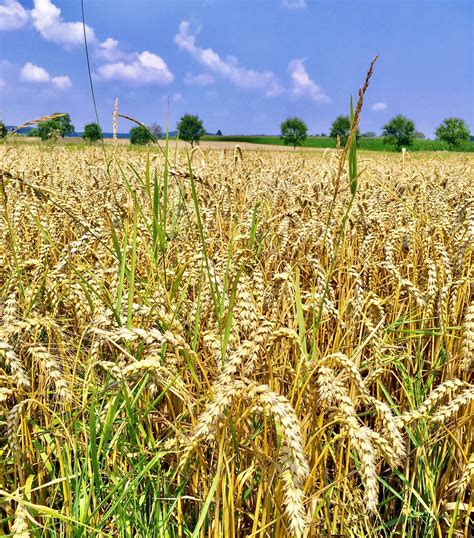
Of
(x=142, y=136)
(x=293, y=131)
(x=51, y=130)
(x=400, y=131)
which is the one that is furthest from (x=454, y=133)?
(x=51, y=130)

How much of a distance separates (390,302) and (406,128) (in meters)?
75.6

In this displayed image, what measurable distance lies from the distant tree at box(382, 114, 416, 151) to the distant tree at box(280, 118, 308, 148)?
11.7 metres

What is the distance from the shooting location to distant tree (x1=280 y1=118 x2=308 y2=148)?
240 feet

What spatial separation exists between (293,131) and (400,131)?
599 inches

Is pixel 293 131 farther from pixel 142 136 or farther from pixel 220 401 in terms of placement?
pixel 220 401

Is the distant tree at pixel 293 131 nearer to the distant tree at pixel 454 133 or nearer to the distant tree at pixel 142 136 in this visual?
the distant tree at pixel 454 133

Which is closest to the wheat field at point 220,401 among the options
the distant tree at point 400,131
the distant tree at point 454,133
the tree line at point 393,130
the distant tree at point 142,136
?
the distant tree at point 142,136

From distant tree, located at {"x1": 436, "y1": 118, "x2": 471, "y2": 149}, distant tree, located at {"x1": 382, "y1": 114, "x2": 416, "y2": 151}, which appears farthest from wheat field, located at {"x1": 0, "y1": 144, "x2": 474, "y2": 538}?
distant tree, located at {"x1": 382, "y1": 114, "x2": 416, "y2": 151}

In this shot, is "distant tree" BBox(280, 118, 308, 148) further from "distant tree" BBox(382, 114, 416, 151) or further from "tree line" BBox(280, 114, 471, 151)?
"distant tree" BBox(382, 114, 416, 151)

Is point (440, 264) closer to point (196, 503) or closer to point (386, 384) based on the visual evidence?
point (386, 384)

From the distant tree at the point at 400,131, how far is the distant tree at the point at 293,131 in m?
11.7

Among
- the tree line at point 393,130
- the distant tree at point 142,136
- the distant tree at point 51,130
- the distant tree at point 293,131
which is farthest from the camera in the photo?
the distant tree at point 293,131

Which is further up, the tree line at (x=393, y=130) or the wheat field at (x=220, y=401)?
the tree line at (x=393, y=130)

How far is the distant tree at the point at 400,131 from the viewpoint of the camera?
69.5m
